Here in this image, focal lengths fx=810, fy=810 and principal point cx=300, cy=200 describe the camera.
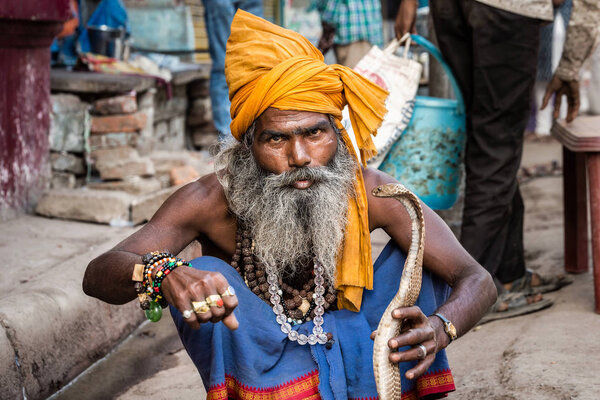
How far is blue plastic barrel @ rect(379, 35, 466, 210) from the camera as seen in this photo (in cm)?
412

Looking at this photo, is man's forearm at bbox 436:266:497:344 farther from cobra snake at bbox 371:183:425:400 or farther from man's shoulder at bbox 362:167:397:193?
man's shoulder at bbox 362:167:397:193

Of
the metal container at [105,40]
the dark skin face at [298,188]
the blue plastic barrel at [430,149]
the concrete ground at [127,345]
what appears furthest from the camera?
the metal container at [105,40]

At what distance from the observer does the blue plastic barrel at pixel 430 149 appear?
13.5 feet

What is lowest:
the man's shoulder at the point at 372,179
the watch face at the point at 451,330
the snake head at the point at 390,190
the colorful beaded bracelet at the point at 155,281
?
the watch face at the point at 451,330

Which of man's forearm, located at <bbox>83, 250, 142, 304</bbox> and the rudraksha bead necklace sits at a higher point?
man's forearm, located at <bbox>83, 250, 142, 304</bbox>

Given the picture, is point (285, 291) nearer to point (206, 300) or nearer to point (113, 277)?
point (113, 277)

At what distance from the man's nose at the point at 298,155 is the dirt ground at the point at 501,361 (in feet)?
3.36

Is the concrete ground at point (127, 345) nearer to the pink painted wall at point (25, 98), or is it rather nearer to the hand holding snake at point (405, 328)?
the pink painted wall at point (25, 98)

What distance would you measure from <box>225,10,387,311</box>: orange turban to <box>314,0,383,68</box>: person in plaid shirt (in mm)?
3645

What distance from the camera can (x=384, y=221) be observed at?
2.72 metres

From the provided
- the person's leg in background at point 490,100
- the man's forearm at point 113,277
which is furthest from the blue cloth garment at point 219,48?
the man's forearm at point 113,277

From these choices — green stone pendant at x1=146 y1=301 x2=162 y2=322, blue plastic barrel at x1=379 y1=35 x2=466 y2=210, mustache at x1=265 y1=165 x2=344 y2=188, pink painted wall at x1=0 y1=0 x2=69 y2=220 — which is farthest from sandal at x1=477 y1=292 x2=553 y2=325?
pink painted wall at x1=0 y1=0 x2=69 y2=220

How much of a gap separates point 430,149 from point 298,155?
63.7 inches

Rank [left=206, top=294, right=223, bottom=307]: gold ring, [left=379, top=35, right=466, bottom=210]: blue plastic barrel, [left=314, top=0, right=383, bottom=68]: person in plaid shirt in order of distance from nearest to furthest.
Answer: [left=206, top=294, right=223, bottom=307]: gold ring, [left=379, top=35, right=466, bottom=210]: blue plastic barrel, [left=314, top=0, right=383, bottom=68]: person in plaid shirt
